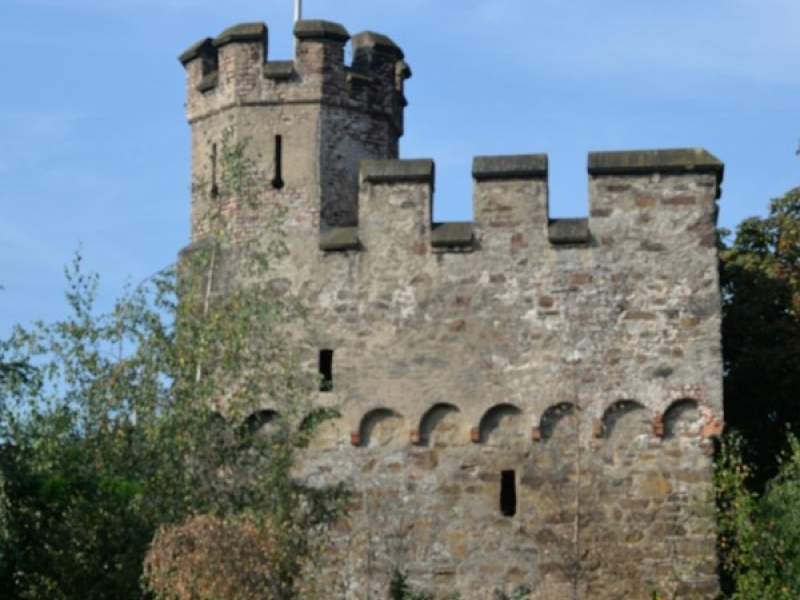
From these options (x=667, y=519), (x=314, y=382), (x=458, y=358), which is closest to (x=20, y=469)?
(x=314, y=382)

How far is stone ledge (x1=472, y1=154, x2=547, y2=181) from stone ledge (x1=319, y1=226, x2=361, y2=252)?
4.82ft

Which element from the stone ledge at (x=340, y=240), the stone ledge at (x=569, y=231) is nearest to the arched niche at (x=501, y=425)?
the stone ledge at (x=569, y=231)

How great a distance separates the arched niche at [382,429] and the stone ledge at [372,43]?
435cm

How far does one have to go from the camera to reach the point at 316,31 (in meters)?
24.2

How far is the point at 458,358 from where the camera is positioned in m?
23.0

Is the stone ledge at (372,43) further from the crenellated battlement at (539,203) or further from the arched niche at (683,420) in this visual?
the arched niche at (683,420)

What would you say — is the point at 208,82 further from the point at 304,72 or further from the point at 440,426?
the point at 440,426

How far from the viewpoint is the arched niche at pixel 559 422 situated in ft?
74.5

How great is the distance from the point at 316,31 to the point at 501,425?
195 inches

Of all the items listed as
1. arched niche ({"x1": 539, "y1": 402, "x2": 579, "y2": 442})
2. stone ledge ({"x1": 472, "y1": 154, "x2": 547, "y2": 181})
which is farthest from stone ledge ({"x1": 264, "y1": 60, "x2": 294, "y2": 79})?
arched niche ({"x1": 539, "y1": 402, "x2": 579, "y2": 442})

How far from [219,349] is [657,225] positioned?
5305mm

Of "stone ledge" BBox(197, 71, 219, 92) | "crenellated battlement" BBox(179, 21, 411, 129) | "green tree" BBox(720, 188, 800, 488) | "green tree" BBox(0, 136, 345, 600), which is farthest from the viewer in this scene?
"green tree" BBox(720, 188, 800, 488)

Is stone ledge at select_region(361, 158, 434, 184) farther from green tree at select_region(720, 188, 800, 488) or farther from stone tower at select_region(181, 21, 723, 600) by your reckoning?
green tree at select_region(720, 188, 800, 488)

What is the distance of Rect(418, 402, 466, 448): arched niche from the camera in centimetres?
2294
